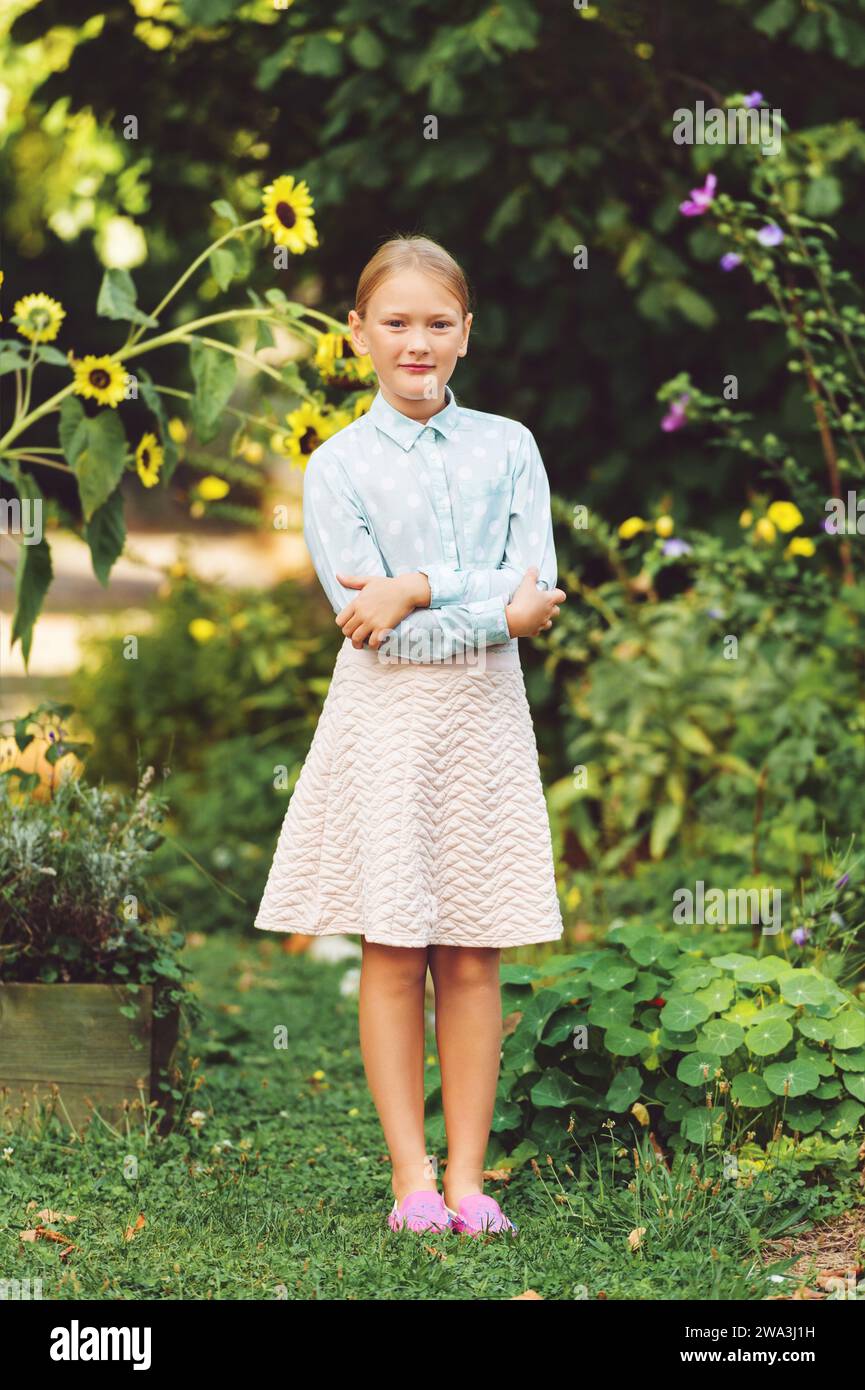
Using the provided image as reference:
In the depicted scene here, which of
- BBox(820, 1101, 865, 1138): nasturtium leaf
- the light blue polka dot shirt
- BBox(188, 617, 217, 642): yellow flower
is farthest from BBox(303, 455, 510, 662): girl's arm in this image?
BBox(188, 617, 217, 642): yellow flower

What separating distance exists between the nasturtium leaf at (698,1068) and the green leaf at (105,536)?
1.52m

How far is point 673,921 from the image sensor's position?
4.50 metres

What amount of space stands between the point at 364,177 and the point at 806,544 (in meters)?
1.73

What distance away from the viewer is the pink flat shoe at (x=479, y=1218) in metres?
2.69

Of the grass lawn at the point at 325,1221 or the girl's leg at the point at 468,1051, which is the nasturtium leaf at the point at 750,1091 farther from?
the girl's leg at the point at 468,1051

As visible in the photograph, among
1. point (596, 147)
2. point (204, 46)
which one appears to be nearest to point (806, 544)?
point (596, 147)

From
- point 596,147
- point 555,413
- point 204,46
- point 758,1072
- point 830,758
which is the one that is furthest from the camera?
point 204,46

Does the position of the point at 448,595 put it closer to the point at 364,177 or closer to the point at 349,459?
the point at 349,459

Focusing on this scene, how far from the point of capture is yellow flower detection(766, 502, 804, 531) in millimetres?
4646

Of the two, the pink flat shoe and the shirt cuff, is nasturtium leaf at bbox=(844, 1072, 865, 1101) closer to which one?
the pink flat shoe

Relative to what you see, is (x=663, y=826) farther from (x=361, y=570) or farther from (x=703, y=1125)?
(x=361, y=570)

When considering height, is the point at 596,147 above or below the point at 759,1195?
above

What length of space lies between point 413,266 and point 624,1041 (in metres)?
1.45

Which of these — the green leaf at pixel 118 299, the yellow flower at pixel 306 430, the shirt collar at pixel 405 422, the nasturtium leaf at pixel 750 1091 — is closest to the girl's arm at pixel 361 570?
the shirt collar at pixel 405 422
